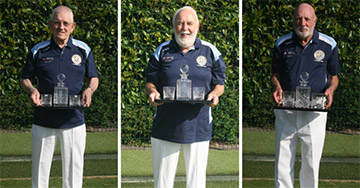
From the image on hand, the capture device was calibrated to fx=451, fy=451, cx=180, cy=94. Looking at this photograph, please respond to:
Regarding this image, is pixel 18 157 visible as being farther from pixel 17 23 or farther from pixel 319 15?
pixel 319 15

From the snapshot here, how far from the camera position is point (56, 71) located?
4.79 m

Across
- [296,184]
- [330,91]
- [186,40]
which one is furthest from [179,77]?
[296,184]

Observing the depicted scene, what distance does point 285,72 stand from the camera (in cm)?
509

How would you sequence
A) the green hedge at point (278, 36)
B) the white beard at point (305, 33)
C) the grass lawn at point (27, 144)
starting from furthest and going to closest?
1. the grass lawn at point (27, 144)
2. the green hedge at point (278, 36)
3. the white beard at point (305, 33)

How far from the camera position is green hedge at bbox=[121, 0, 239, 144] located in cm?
634

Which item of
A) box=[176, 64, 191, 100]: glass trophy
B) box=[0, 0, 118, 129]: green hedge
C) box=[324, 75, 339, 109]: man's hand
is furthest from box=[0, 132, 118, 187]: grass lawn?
box=[324, 75, 339, 109]: man's hand

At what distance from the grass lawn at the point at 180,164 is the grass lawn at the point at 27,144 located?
51 cm

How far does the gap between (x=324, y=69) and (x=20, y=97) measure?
434 cm

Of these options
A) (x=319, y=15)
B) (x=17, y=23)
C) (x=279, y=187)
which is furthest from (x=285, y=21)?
(x=17, y=23)

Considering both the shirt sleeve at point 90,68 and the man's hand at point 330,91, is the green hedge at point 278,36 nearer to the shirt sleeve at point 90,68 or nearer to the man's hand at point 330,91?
the man's hand at point 330,91

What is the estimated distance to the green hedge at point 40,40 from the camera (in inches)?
257

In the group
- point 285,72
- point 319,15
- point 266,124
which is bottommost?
point 266,124

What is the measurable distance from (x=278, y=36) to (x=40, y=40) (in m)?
3.55

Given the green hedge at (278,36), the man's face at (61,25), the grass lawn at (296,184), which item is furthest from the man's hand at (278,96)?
the man's face at (61,25)
